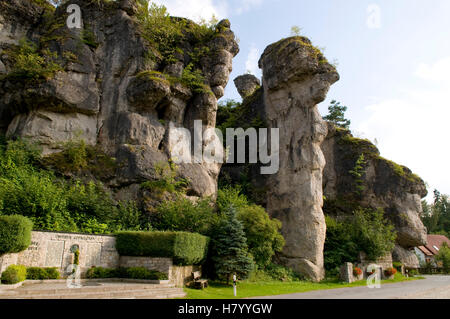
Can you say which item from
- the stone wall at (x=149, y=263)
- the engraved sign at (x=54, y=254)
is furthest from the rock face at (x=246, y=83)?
the engraved sign at (x=54, y=254)

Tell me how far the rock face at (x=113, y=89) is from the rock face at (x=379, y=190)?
50.3ft

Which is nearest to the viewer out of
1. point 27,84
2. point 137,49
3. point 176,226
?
point 176,226

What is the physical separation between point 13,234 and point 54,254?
2.80 metres

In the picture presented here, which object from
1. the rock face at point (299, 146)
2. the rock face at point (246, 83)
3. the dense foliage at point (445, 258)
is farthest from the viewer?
the rock face at point (246, 83)

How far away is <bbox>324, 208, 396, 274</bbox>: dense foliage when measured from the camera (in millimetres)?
28203

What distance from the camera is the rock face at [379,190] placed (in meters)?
33.7

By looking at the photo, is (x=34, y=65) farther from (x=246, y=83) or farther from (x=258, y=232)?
(x=246, y=83)

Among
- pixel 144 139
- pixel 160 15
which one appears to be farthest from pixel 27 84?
pixel 160 15

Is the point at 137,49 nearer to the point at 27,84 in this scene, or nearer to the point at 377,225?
the point at 27,84

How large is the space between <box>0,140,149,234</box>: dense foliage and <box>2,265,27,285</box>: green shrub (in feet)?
14.5

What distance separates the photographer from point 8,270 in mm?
12461

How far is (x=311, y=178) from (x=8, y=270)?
22752 mm

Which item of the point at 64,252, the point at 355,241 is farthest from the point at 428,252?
the point at 64,252

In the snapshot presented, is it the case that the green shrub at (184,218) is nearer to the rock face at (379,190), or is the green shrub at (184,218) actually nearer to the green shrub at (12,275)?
the green shrub at (12,275)
